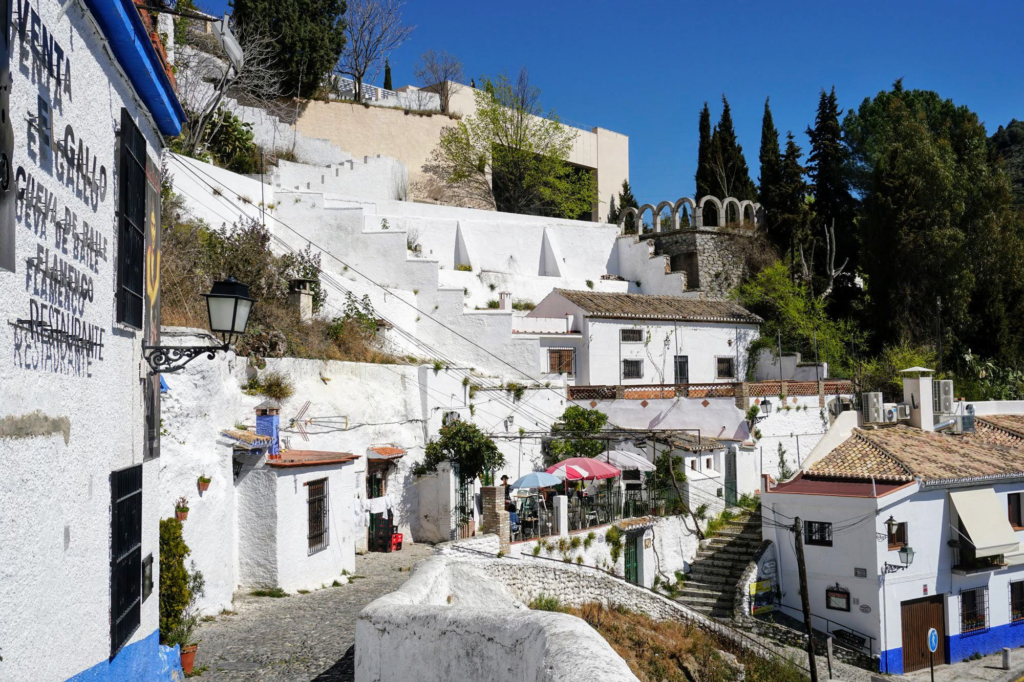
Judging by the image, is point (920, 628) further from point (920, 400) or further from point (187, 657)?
point (187, 657)

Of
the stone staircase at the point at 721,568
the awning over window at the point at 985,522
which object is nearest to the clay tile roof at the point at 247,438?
the stone staircase at the point at 721,568

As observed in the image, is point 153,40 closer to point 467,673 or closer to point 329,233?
point 467,673

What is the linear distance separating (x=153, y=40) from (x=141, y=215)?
1.44 metres

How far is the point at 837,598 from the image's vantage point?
70.5 feet

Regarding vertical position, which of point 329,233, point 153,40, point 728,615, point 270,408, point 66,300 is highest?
point 329,233

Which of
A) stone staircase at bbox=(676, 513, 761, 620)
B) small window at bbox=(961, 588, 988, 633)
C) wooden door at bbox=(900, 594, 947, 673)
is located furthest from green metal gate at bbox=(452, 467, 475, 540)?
small window at bbox=(961, 588, 988, 633)

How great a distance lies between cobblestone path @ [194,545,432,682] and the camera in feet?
31.7

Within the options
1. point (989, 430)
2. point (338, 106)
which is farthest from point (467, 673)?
point (338, 106)

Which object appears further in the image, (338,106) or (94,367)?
(338,106)

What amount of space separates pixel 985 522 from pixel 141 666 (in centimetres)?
2178

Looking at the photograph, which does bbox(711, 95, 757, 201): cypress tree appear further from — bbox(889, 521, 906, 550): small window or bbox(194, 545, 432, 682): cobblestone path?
bbox(194, 545, 432, 682): cobblestone path

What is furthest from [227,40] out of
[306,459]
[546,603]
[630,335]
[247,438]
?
[630,335]

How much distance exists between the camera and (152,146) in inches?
320

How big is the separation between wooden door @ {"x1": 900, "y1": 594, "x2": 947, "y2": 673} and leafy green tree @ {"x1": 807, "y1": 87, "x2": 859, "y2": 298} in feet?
64.8
